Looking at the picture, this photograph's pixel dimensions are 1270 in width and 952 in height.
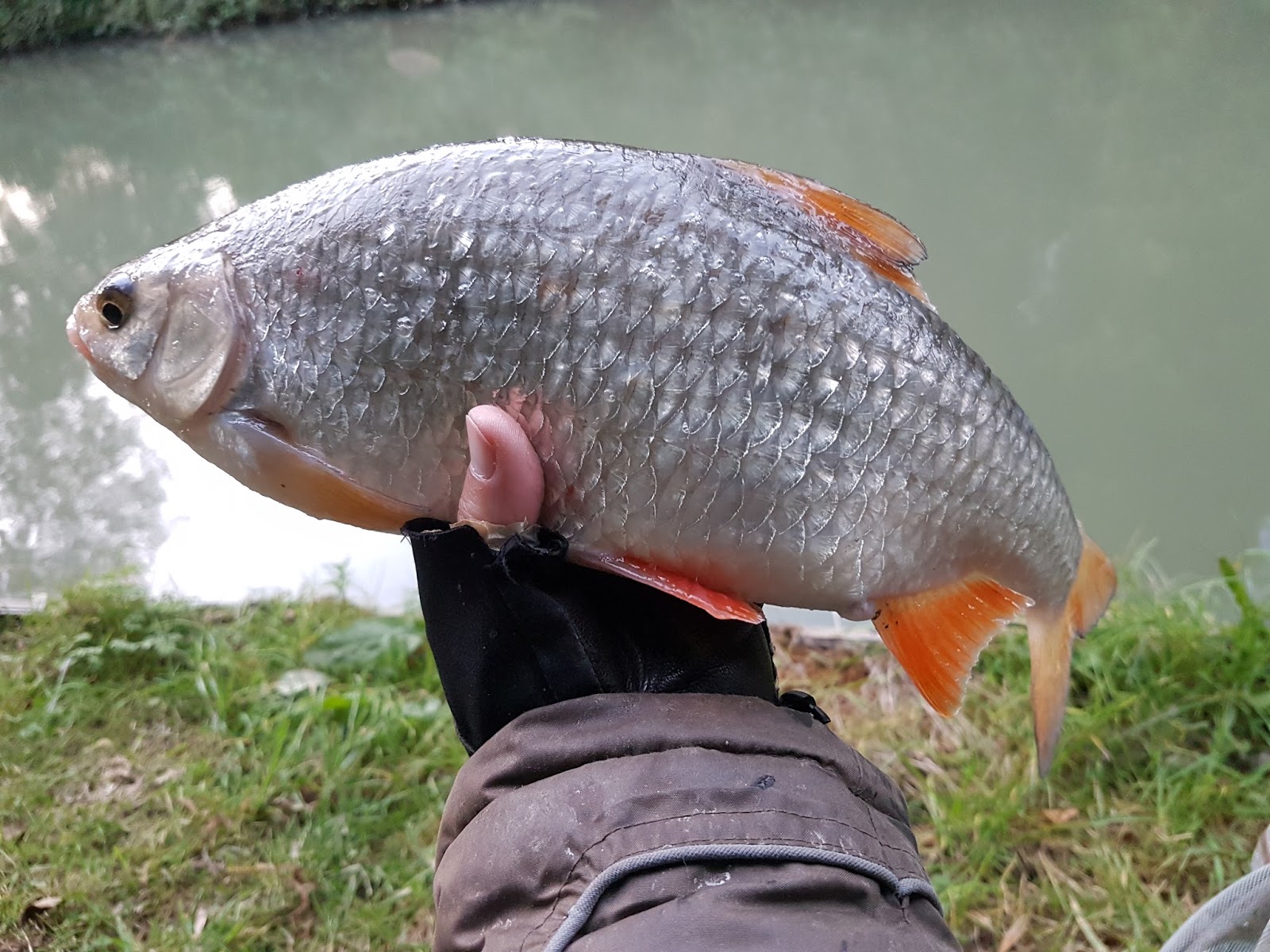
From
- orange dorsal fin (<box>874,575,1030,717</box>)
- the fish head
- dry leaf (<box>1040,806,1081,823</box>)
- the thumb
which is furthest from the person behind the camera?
dry leaf (<box>1040,806,1081,823</box>)

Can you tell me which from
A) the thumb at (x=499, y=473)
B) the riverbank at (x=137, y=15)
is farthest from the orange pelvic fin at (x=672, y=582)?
the riverbank at (x=137, y=15)

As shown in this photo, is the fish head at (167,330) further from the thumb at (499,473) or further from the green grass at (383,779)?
A: the green grass at (383,779)

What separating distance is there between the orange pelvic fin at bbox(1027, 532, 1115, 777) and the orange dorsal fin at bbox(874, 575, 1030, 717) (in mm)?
214

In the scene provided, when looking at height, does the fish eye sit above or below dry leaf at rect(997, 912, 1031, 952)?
above

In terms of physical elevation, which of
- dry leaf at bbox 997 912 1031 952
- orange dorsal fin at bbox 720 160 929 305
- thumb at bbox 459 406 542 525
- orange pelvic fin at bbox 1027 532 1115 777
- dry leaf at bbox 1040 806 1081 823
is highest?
orange dorsal fin at bbox 720 160 929 305

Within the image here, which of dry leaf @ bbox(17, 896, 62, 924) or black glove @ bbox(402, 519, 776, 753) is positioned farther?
dry leaf @ bbox(17, 896, 62, 924)

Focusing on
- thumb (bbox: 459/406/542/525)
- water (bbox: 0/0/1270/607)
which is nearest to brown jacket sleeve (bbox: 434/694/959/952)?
thumb (bbox: 459/406/542/525)

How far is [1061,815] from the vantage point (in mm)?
2334

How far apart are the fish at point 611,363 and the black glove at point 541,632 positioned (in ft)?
0.26

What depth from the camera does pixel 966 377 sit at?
1.30 m

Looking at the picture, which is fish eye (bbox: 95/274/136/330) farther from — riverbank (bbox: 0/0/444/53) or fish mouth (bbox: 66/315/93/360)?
riverbank (bbox: 0/0/444/53)

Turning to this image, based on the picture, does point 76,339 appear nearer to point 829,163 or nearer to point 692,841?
point 692,841

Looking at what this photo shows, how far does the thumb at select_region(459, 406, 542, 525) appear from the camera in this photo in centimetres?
118

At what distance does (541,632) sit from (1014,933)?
5.25 feet
